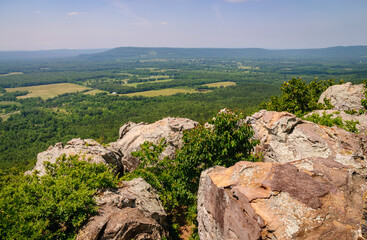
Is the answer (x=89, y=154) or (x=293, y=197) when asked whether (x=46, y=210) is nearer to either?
(x=89, y=154)

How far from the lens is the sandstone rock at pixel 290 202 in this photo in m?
7.11

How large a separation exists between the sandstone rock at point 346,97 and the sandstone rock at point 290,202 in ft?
82.4

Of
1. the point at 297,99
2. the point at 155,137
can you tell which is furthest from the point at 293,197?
the point at 297,99

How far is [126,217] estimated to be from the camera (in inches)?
385

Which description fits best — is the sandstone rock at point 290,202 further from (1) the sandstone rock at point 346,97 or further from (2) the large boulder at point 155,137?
(1) the sandstone rock at point 346,97

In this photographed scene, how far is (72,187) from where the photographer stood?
34.1 ft

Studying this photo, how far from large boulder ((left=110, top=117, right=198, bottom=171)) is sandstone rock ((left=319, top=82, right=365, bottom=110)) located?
74.5ft

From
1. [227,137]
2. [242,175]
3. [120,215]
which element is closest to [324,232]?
[242,175]

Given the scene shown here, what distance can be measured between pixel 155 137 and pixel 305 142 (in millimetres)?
13510

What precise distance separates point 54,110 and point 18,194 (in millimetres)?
167812

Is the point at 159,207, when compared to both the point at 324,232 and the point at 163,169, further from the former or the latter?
the point at 324,232

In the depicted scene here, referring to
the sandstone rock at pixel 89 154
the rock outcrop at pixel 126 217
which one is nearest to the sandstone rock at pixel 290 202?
the rock outcrop at pixel 126 217

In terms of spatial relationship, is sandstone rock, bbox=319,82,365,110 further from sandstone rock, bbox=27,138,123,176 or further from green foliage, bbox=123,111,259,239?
sandstone rock, bbox=27,138,123,176

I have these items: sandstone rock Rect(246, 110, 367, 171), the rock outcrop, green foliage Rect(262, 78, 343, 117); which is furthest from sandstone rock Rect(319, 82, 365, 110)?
the rock outcrop
